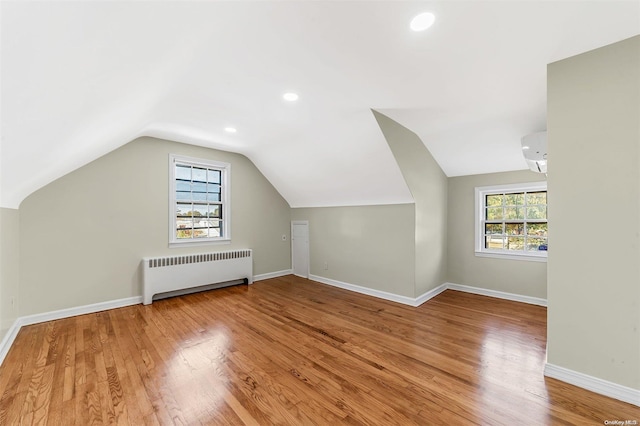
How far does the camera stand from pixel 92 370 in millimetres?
2266

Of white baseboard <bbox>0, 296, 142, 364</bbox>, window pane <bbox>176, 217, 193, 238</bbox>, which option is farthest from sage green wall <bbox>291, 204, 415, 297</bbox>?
white baseboard <bbox>0, 296, 142, 364</bbox>

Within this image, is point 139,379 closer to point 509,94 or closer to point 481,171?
point 509,94

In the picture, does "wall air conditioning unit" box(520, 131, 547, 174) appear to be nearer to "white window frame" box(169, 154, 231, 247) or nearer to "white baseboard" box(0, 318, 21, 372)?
"white window frame" box(169, 154, 231, 247)

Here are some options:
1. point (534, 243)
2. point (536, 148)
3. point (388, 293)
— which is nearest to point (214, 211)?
point (388, 293)

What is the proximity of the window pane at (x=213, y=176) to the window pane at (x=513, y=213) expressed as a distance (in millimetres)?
5195

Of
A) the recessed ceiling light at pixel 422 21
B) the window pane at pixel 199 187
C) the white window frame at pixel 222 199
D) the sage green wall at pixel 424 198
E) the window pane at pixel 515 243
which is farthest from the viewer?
the window pane at pixel 199 187

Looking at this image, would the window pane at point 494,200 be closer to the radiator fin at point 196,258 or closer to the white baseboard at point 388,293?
the white baseboard at point 388,293

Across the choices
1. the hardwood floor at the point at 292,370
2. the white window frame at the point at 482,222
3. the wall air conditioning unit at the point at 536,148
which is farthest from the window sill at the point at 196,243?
the wall air conditioning unit at the point at 536,148

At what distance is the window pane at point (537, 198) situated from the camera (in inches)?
161

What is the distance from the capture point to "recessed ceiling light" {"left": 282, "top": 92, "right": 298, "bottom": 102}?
2596 mm

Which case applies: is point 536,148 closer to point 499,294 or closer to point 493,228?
point 493,228

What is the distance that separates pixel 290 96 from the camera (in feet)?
8.66

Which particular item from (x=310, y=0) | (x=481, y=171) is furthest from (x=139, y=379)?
(x=481, y=171)

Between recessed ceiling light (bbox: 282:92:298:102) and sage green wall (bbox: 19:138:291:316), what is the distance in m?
2.70
